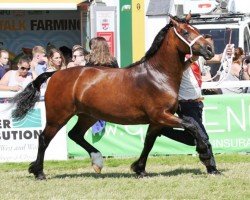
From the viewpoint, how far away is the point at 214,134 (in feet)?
40.4

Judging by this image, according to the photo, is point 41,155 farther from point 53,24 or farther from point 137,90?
point 53,24

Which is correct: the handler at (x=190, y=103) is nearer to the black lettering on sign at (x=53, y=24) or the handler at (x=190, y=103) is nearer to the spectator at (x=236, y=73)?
the spectator at (x=236, y=73)

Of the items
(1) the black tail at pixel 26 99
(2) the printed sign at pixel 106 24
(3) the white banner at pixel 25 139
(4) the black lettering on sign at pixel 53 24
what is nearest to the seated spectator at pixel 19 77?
(3) the white banner at pixel 25 139

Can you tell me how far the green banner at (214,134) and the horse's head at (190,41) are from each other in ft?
9.47

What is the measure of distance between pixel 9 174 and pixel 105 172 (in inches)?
52.6

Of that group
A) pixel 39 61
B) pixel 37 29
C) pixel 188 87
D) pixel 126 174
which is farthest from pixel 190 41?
pixel 37 29

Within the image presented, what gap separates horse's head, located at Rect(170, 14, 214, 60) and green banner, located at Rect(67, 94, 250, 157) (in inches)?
114

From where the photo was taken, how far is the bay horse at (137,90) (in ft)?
31.1

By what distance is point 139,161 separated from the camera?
10.1m

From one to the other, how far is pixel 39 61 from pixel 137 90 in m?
4.34

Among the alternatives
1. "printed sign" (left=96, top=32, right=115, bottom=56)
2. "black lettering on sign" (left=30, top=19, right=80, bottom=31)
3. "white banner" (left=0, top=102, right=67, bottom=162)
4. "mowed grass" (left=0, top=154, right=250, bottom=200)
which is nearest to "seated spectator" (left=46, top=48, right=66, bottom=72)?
"white banner" (left=0, top=102, right=67, bottom=162)

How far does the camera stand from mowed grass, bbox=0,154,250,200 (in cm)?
865

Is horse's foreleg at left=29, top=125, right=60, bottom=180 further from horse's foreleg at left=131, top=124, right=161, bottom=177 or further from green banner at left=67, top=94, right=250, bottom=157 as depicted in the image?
green banner at left=67, top=94, right=250, bottom=157

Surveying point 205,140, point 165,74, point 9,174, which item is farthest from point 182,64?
point 9,174
